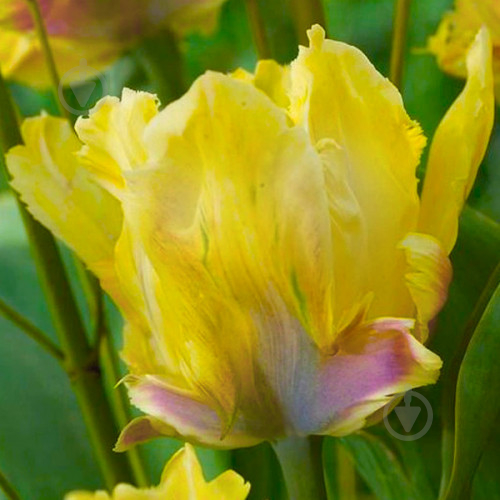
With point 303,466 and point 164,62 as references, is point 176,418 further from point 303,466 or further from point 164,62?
point 164,62

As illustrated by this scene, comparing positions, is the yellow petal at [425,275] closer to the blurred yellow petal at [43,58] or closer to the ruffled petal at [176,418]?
A: the ruffled petal at [176,418]

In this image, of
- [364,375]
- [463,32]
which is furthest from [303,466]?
[463,32]

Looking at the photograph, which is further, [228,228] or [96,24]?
[96,24]

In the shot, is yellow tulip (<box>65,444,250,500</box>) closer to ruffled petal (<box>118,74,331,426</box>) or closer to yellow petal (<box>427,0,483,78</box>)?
ruffled petal (<box>118,74,331,426</box>)

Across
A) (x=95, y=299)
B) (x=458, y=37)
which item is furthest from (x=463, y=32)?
(x=95, y=299)

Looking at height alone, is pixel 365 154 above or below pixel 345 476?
above

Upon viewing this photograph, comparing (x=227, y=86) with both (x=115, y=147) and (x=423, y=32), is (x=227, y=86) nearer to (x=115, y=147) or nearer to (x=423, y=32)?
(x=115, y=147)
